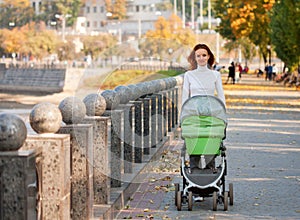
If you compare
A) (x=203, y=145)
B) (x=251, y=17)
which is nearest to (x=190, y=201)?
(x=203, y=145)

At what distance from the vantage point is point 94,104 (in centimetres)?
1009

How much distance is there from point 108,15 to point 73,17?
7644 millimetres

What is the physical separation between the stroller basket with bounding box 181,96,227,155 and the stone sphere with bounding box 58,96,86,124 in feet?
7.92

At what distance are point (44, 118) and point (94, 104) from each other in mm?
2424

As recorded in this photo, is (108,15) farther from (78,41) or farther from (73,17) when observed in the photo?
(78,41)

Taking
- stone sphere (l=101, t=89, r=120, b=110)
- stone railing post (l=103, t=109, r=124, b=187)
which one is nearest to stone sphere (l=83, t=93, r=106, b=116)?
stone sphere (l=101, t=89, r=120, b=110)

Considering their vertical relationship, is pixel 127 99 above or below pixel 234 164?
above

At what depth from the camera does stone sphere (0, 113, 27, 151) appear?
6.63 m

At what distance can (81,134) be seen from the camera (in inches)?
346

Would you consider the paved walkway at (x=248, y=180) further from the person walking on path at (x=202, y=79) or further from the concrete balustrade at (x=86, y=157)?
the person walking on path at (x=202, y=79)

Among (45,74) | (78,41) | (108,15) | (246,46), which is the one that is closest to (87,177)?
(246,46)

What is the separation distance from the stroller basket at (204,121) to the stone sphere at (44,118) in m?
3.40

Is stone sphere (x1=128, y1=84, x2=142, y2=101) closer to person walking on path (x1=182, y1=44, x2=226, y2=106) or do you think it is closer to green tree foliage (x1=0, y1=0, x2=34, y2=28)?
person walking on path (x1=182, y1=44, x2=226, y2=106)

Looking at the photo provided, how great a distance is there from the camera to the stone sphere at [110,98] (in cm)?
1118
